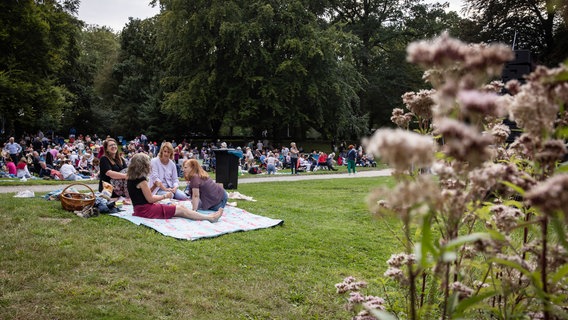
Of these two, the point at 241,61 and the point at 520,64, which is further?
the point at 241,61

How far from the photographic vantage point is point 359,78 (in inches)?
1377

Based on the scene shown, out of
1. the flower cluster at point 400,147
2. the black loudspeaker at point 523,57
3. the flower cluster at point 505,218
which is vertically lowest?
the flower cluster at point 505,218

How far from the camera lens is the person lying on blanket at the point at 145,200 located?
736cm

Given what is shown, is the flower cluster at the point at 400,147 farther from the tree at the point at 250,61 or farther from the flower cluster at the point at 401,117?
the tree at the point at 250,61

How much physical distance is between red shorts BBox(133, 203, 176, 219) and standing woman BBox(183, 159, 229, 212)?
2.30ft

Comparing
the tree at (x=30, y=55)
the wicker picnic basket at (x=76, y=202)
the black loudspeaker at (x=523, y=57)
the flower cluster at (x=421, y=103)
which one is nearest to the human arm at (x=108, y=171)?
the wicker picnic basket at (x=76, y=202)

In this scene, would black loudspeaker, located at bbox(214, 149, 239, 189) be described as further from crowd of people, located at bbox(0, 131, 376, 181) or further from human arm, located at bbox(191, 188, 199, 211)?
human arm, located at bbox(191, 188, 199, 211)

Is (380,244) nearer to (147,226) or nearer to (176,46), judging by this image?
(147,226)

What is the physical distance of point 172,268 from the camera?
4.97m

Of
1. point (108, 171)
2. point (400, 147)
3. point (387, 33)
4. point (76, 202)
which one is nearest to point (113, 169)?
point (108, 171)

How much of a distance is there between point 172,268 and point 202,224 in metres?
2.47

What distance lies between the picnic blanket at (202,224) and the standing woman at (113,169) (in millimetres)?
849

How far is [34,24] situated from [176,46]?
916 cm

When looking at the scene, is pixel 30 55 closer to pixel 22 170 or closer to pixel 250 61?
pixel 250 61
